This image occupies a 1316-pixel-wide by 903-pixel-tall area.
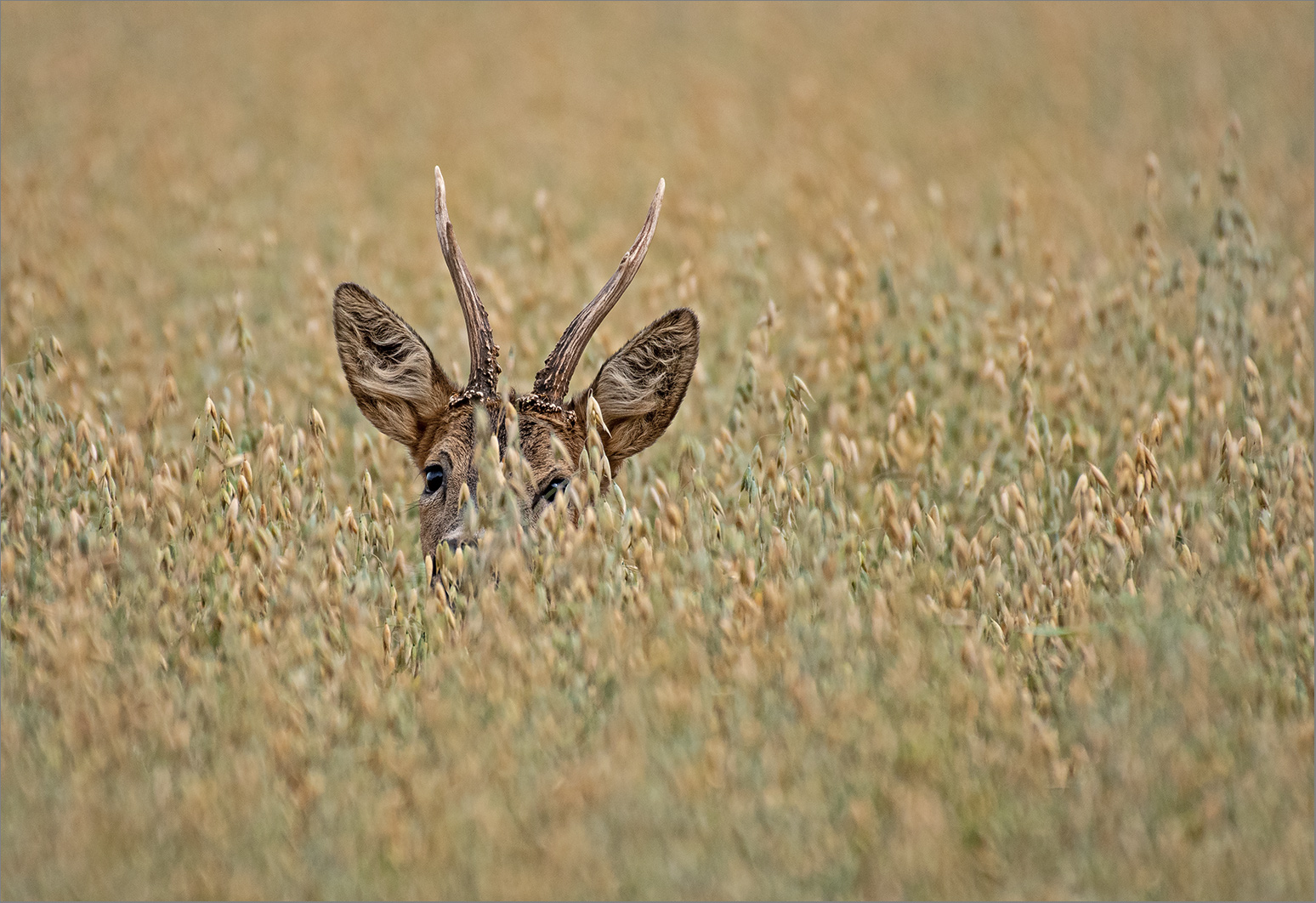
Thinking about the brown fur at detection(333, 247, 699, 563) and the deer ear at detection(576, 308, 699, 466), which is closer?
the brown fur at detection(333, 247, 699, 563)

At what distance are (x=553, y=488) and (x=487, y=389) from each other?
0.52m

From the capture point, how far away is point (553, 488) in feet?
19.2

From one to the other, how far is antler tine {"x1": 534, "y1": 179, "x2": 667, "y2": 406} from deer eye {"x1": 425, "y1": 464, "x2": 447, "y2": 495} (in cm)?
54

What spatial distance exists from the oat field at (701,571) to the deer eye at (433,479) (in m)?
0.38

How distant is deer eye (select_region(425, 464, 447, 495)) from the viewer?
5977 mm

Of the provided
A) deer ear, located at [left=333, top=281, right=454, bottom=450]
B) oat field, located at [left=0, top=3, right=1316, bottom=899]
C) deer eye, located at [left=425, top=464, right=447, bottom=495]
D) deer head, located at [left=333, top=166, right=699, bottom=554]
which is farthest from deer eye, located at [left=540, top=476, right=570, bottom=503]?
deer ear, located at [left=333, top=281, right=454, bottom=450]

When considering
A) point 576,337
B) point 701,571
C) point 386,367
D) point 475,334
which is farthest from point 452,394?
point 701,571

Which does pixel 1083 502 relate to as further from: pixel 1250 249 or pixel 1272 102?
pixel 1272 102

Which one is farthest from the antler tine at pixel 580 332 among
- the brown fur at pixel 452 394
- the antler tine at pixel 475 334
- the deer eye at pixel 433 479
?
the deer eye at pixel 433 479

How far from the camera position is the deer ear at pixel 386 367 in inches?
247

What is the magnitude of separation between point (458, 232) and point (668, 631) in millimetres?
7790

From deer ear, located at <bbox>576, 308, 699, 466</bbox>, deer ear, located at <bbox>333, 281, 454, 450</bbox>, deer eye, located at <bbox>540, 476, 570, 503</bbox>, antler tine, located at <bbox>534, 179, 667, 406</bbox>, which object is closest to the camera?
deer eye, located at <bbox>540, 476, 570, 503</bbox>

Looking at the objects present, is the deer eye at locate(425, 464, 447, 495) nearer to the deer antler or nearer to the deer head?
the deer head

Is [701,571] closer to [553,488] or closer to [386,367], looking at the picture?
[553,488]
